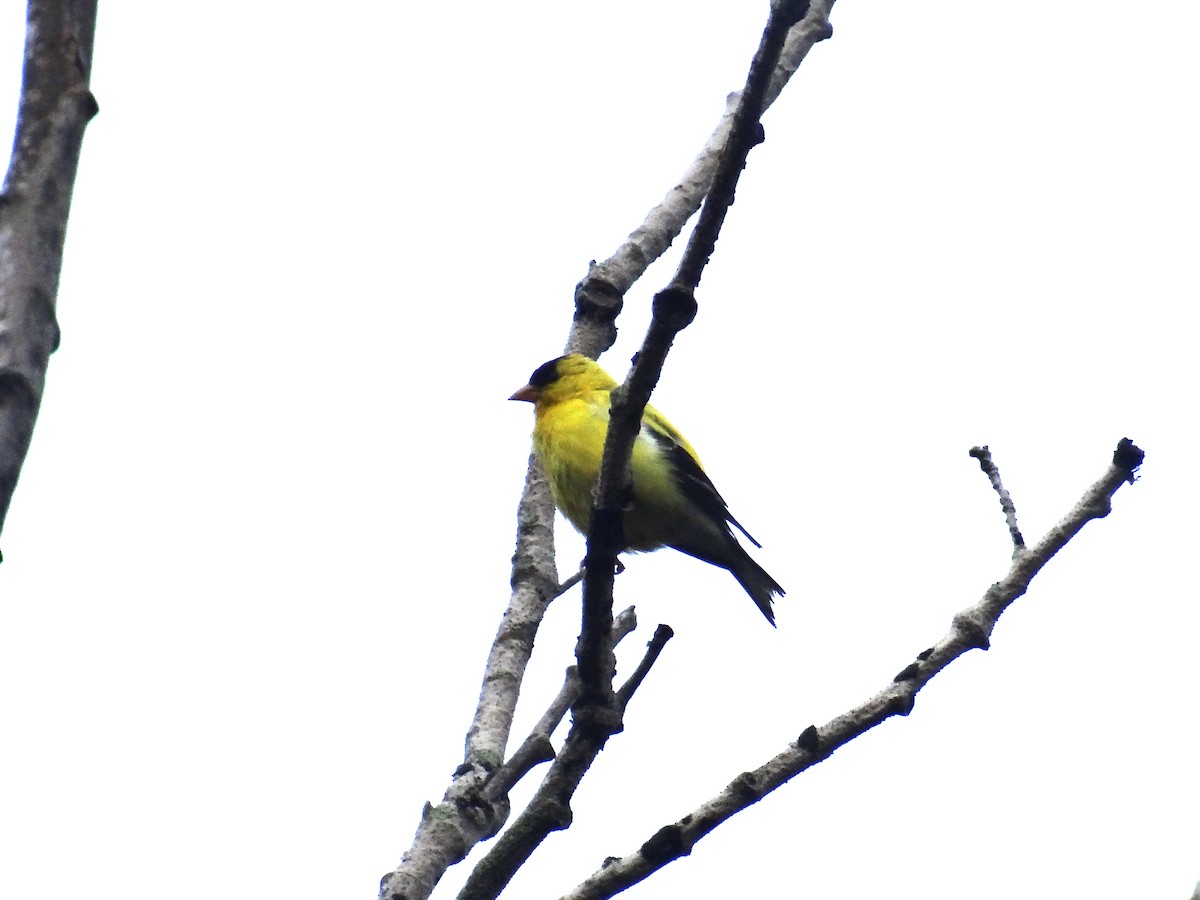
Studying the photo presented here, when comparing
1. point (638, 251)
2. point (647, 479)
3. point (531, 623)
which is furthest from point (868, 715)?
point (647, 479)

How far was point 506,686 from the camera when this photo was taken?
12.7 feet

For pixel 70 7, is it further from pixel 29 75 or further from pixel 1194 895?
pixel 1194 895

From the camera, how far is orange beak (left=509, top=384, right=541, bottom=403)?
6879 millimetres

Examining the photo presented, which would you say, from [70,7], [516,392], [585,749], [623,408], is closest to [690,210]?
[516,392]

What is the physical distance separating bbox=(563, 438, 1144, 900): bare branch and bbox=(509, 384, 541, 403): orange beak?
163 inches

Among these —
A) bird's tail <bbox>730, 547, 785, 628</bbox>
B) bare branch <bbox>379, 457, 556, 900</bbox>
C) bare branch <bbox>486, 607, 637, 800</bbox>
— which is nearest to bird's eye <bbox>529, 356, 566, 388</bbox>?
bird's tail <bbox>730, 547, 785, 628</bbox>

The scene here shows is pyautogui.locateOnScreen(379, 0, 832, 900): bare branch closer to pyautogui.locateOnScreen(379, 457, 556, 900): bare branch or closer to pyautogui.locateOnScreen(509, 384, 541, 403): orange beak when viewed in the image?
pyautogui.locateOnScreen(379, 457, 556, 900): bare branch

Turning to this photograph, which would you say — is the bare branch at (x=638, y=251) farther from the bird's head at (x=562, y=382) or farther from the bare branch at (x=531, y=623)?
the bird's head at (x=562, y=382)

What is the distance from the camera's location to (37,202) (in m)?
1.86

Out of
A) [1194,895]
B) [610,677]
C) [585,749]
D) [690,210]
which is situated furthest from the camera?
[690,210]

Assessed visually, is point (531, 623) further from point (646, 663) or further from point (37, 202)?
point (37, 202)

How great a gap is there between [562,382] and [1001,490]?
3.58 meters

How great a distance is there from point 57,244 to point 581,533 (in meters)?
4.43

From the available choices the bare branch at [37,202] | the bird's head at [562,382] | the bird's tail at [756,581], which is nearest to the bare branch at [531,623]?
the bird's head at [562,382]
